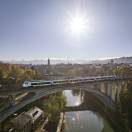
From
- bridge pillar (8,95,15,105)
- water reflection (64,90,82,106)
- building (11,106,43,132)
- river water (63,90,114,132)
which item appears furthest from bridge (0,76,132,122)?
water reflection (64,90,82,106)

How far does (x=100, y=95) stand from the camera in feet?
92.4

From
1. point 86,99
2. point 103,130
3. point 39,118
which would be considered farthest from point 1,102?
point 86,99

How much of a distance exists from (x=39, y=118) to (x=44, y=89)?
3.02m

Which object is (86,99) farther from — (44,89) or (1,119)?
(1,119)

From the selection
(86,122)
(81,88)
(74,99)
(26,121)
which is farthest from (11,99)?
(74,99)

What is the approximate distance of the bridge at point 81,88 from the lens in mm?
19141

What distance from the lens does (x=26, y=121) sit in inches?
683

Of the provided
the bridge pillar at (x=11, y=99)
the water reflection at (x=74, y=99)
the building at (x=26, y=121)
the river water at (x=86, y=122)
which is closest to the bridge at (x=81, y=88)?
the bridge pillar at (x=11, y=99)

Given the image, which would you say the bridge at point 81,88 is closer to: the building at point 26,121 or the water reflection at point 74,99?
the building at point 26,121

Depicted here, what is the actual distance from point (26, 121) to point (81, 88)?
35.4ft

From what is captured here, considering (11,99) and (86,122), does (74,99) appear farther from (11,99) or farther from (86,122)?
(11,99)

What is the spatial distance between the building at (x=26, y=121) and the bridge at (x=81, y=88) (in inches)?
52.6

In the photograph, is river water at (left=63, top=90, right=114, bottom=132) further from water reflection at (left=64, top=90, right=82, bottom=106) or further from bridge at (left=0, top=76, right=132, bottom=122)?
water reflection at (left=64, top=90, right=82, bottom=106)

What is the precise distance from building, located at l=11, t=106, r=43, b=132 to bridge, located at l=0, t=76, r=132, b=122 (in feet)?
4.38
